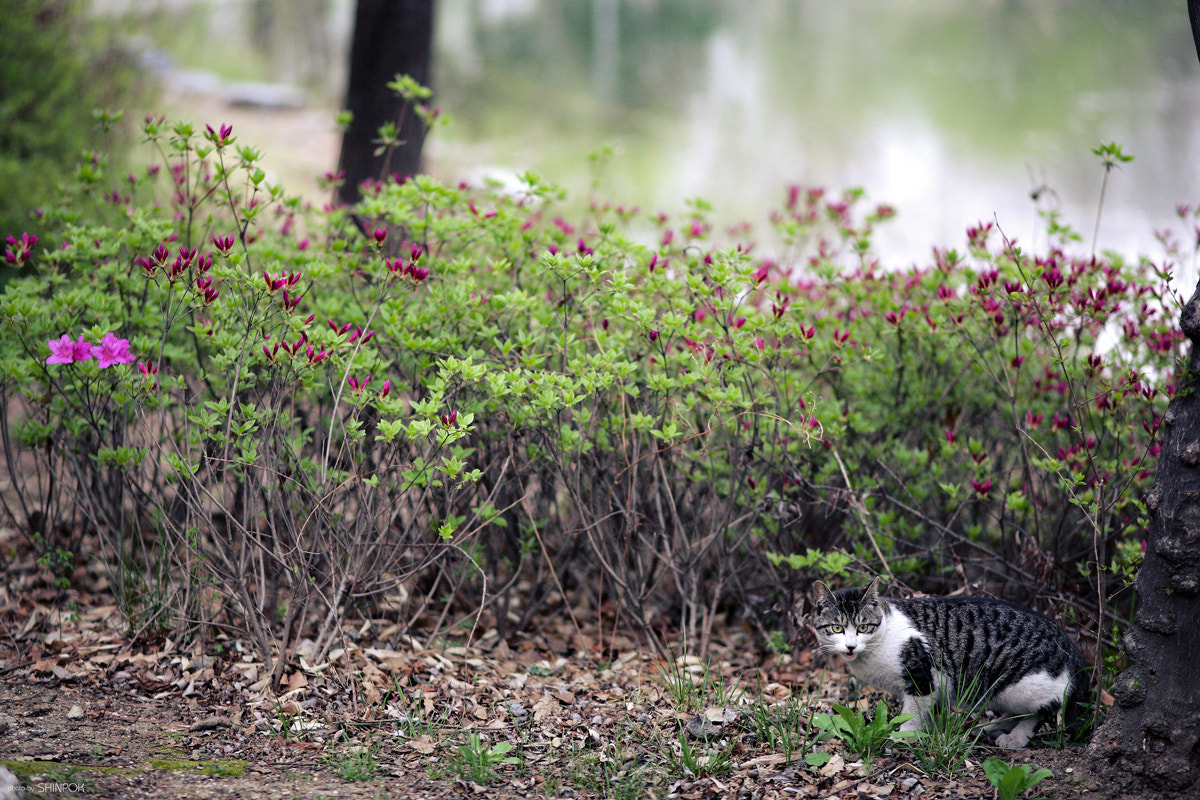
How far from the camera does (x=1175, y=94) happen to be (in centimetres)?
1577

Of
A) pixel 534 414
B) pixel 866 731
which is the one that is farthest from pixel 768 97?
pixel 866 731

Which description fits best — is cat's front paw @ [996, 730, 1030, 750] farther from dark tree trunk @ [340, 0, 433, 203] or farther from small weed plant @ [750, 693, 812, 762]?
dark tree trunk @ [340, 0, 433, 203]

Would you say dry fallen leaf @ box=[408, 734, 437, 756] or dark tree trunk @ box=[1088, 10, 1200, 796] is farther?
dry fallen leaf @ box=[408, 734, 437, 756]

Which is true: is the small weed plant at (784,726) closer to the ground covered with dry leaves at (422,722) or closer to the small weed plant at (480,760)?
the ground covered with dry leaves at (422,722)

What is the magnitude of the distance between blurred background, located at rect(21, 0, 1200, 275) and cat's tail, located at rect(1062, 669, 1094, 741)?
963cm

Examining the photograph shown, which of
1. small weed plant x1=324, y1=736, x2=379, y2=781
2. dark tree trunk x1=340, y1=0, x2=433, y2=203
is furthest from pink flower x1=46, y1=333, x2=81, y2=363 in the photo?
dark tree trunk x1=340, y1=0, x2=433, y2=203

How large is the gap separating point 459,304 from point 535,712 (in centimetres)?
164

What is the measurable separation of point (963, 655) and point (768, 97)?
57.3 ft

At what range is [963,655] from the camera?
314 cm

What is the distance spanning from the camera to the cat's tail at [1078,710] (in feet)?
10.1

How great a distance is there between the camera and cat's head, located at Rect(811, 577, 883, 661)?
10.1ft

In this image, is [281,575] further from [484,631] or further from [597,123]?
[597,123]

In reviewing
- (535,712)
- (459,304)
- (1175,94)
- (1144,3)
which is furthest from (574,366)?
(1144,3)

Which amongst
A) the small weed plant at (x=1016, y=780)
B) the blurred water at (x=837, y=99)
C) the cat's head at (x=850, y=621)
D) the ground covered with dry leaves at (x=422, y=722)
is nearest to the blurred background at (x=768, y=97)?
the blurred water at (x=837, y=99)
